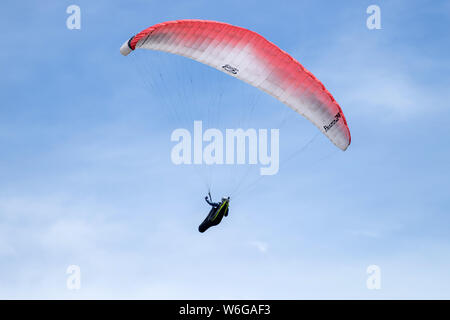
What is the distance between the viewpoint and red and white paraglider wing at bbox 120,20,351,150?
34.3 m

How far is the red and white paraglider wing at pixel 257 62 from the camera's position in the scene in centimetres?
3431

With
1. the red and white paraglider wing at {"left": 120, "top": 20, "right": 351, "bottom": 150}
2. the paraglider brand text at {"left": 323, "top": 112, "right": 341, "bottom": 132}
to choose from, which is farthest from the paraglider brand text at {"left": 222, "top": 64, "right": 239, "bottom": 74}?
the paraglider brand text at {"left": 323, "top": 112, "right": 341, "bottom": 132}

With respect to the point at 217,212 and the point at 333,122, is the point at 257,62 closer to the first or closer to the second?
the point at 333,122

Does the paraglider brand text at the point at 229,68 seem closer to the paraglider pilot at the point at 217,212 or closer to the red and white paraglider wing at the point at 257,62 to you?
the red and white paraglider wing at the point at 257,62

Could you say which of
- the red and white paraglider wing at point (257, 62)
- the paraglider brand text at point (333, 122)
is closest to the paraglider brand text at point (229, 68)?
the red and white paraglider wing at point (257, 62)

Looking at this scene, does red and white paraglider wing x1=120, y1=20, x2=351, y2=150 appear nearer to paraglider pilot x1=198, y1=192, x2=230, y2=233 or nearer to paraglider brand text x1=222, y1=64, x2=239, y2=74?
paraglider brand text x1=222, y1=64, x2=239, y2=74

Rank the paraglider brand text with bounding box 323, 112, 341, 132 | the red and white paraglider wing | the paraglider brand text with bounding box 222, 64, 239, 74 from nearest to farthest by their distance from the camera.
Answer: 1. the red and white paraglider wing
2. the paraglider brand text with bounding box 222, 64, 239, 74
3. the paraglider brand text with bounding box 323, 112, 341, 132

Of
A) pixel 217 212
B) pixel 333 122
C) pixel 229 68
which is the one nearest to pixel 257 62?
pixel 229 68

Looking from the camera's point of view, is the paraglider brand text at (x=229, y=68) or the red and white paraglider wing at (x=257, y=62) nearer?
the red and white paraglider wing at (x=257, y=62)

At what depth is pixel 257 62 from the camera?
118ft

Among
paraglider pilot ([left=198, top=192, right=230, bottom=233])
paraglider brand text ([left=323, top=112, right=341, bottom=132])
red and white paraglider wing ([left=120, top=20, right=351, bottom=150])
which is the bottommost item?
paraglider pilot ([left=198, top=192, right=230, bottom=233])

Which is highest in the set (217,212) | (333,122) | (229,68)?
(229,68)
